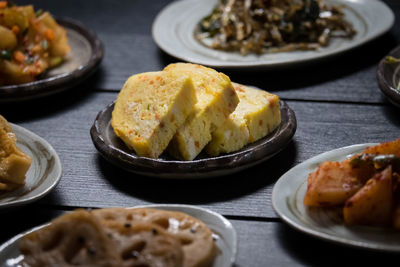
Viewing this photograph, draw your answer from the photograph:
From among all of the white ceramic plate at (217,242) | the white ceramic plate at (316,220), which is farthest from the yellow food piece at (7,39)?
the white ceramic plate at (316,220)

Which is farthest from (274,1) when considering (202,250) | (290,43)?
(202,250)

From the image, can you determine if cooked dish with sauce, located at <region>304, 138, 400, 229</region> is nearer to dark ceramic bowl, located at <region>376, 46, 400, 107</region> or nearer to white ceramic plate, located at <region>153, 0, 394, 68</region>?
dark ceramic bowl, located at <region>376, 46, 400, 107</region>

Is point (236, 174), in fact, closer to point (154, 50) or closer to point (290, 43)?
point (290, 43)

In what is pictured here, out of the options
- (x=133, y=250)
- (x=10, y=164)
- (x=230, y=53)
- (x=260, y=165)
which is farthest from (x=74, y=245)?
(x=230, y=53)

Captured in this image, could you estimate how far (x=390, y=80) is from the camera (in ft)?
8.13

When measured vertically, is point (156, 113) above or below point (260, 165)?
above

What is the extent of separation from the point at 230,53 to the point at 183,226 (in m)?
1.60

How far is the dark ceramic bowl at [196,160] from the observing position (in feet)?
6.23

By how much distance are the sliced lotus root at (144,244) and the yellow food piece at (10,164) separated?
506 millimetres

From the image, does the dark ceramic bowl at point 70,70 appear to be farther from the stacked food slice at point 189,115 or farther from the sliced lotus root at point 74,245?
the sliced lotus root at point 74,245

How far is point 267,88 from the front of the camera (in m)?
2.72

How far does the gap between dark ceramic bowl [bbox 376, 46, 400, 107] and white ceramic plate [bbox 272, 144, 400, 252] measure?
692 mm

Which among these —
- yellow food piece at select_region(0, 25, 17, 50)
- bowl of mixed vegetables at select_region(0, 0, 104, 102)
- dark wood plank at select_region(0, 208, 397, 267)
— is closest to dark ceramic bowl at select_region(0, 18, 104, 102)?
bowl of mixed vegetables at select_region(0, 0, 104, 102)

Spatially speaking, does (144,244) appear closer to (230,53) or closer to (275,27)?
(230,53)
